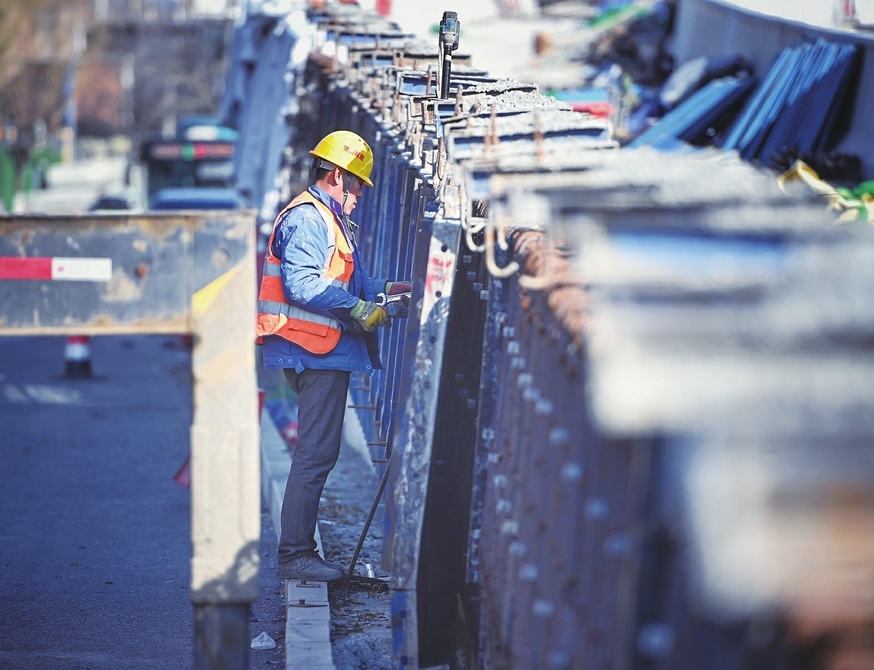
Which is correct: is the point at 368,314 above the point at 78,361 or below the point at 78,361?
above

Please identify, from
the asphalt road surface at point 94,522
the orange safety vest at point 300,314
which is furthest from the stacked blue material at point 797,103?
the asphalt road surface at point 94,522

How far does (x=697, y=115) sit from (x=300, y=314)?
8293 millimetres

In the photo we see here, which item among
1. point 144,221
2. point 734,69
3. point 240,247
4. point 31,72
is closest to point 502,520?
point 240,247

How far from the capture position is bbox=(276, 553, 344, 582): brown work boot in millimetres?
5887

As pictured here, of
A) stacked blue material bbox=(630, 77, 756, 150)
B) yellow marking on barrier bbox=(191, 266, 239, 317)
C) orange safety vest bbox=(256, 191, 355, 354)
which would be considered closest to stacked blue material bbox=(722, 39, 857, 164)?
Answer: stacked blue material bbox=(630, 77, 756, 150)

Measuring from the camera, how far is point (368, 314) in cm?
561

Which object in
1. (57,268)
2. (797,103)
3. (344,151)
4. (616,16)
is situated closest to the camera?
(57,268)

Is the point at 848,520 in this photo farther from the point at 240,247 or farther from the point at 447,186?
the point at 447,186

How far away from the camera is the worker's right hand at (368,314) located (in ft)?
18.3

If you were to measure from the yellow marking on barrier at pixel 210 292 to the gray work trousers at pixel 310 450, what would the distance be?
225cm

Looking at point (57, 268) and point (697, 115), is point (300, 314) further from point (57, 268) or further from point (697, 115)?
point (697, 115)

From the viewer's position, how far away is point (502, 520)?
12.4ft

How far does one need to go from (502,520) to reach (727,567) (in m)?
1.68

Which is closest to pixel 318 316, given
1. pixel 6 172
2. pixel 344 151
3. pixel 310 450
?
pixel 310 450
